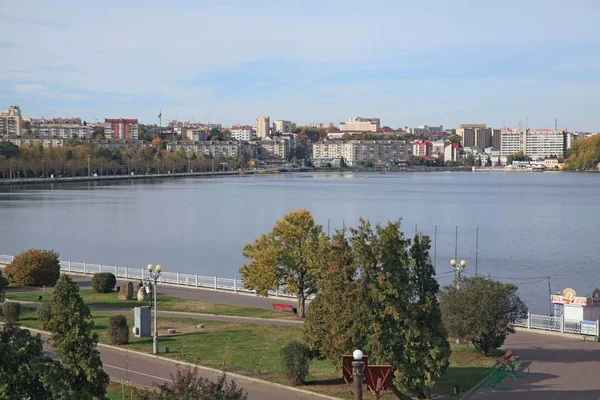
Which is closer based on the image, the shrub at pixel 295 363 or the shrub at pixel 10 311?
the shrub at pixel 295 363

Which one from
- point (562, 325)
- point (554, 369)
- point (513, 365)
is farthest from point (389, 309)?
point (562, 325)

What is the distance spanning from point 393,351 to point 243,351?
4291 mm

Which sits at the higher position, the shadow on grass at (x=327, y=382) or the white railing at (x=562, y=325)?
the white railing at (x=562, y=325)

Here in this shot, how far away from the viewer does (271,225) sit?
5612 cm

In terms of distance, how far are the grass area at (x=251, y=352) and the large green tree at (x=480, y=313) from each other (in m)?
0.49

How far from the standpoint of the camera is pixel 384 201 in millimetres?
80188

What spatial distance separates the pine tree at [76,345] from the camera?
10578 millimetres

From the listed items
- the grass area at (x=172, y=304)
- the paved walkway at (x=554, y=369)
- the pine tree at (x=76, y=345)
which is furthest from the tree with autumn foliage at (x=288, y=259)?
the pine tree at (x=76, y=345)

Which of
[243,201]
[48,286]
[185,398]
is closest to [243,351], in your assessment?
[185,398]

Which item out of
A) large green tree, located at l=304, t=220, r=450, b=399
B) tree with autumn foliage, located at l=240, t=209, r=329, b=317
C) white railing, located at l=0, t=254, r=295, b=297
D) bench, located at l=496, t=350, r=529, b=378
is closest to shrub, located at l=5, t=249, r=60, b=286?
white railing, located at l=0, t=254, r=295, b=297

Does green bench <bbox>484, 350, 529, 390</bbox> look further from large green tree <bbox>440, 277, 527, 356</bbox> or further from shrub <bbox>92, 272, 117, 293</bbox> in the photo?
shrub <bbox>92, 272, 117, 293</bbox>

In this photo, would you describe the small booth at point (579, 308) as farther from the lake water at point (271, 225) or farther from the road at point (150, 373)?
the road at point (150, 373)

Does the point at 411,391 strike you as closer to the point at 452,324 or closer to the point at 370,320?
the point at 370,320

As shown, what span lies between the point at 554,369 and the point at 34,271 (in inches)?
626
